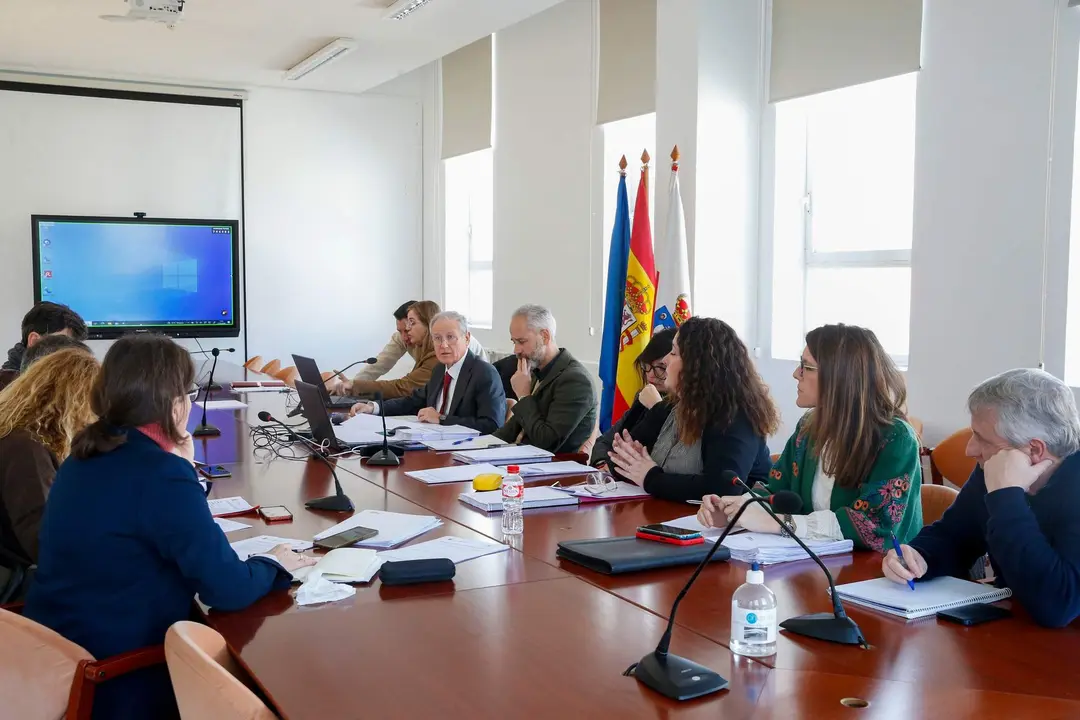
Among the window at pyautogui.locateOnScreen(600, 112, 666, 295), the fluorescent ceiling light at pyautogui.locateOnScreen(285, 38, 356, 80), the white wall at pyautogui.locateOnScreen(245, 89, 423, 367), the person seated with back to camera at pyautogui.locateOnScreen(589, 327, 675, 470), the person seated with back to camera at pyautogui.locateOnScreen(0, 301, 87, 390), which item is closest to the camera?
the person seated with back to camera at pyautogui.locateOnScreen(589, 327, 675, 470)

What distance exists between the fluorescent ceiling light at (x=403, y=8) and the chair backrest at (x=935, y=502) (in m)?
4.06

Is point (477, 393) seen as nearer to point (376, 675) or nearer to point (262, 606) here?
point (262, 606)

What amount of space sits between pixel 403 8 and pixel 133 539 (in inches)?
174

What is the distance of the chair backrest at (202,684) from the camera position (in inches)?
56.3

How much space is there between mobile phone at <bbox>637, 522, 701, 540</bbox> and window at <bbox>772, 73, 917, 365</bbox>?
2585 mm

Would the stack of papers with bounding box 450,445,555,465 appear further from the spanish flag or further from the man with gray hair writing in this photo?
the man with gray hair writing

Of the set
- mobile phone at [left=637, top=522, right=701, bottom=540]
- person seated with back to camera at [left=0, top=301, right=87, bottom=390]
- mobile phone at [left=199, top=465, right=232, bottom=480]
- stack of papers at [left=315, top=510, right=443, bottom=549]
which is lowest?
mobile phone at [left=199, top=465, right=232, bottom=480]

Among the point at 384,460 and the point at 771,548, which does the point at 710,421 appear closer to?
the point at 771,548

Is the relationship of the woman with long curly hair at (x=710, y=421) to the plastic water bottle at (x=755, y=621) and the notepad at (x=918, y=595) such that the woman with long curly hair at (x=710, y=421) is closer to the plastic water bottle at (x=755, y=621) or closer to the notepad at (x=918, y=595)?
the notepad at (x=918, y=595)

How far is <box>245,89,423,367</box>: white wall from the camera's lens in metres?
8.49

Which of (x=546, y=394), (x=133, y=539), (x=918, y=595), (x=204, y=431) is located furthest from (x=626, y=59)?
(x=133, y=539)

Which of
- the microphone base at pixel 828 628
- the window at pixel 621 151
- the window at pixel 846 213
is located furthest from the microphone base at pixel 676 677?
the window at pixel 621 151

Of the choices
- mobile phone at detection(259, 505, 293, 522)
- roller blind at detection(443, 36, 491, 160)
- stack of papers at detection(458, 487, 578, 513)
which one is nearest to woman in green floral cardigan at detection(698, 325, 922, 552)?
stack of papers at detection(458, 487, 578, 513)

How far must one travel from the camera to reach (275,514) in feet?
9.35
